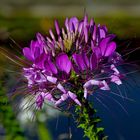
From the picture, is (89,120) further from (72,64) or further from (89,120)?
(72,64)

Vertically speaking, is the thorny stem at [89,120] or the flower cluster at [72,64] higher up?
the flower cluster at [72,64]

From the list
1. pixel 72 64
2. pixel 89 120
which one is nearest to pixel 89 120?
pixel 89 120

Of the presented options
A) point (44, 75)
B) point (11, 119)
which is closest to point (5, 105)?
point (11, 119)

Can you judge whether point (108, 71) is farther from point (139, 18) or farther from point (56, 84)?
point (139, 18)

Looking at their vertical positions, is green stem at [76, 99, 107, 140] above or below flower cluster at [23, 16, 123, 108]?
below

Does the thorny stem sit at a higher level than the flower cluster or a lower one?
lower

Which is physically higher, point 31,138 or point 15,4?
point 15,4

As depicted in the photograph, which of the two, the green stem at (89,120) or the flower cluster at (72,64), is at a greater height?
the flower cluster at (72,64)

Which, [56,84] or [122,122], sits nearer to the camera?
[56,84]
